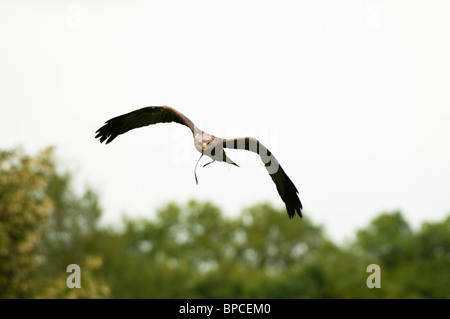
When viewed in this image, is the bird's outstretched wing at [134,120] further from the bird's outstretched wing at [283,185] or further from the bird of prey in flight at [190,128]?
the bird's outstretched wing at [283,185]

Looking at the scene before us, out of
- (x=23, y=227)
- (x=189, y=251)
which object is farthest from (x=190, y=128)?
(x=189, y=251)

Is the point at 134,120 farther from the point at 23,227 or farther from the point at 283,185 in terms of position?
the point at 23,227

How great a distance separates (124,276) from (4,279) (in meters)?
22.4

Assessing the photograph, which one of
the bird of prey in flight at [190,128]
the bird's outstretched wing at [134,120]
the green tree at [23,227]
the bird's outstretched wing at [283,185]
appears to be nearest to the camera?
the bird of prey in flight at [190,128]

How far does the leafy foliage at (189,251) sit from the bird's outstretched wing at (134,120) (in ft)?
24.6

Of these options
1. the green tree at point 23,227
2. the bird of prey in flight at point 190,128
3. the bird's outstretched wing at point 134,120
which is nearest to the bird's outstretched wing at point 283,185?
the bird of prey in flight at point 190,128

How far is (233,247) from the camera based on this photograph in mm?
61312

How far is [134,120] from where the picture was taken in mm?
11141

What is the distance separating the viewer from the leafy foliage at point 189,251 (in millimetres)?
19203

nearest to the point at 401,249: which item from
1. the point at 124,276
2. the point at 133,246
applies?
the point at 133,246

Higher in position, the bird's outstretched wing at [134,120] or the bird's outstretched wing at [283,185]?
the bird's outstretched wing at [134,120]

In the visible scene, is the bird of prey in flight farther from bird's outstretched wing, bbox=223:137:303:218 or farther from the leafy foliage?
the leafy foliage
